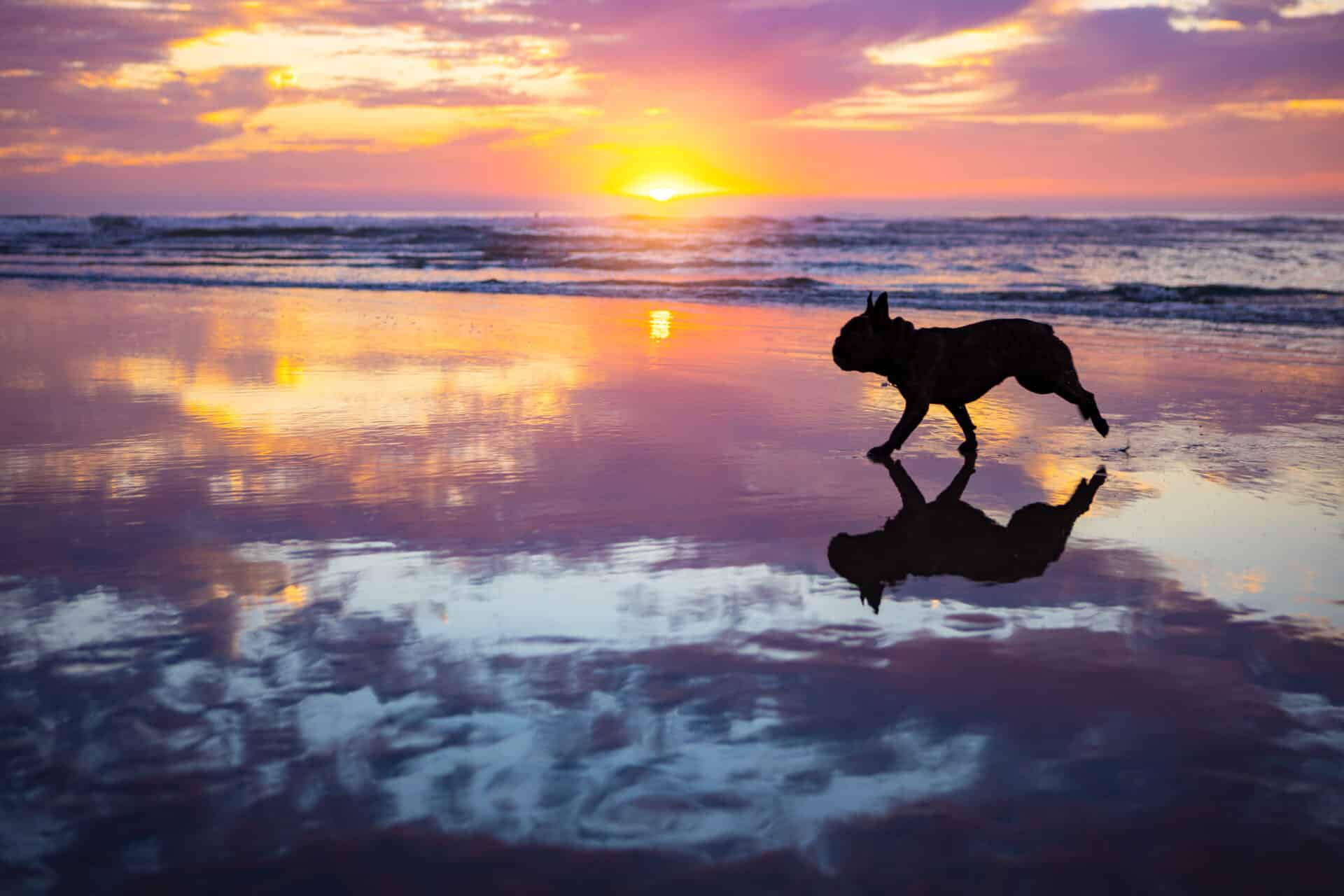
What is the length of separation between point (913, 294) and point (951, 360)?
14.4 meters

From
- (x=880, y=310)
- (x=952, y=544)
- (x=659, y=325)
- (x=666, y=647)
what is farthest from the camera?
(x=659, y=325)

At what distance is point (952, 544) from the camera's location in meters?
5.25

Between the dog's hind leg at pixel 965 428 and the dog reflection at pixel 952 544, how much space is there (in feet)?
3.55

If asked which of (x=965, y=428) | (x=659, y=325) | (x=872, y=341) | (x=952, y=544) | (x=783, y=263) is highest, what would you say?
(x=783, y=263)

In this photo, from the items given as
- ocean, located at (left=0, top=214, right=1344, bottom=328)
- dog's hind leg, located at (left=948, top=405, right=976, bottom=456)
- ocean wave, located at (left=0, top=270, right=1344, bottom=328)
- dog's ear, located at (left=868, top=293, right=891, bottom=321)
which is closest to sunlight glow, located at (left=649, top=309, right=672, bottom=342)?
ocean wave, located at (left=0, top=270, right=1344, bottom=328)

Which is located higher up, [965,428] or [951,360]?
[951,360]

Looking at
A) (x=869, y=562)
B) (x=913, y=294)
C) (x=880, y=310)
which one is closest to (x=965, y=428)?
(x=880, y=310)

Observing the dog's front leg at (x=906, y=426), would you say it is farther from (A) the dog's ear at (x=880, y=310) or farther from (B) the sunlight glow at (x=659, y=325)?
(B) the sunlight glow at (x=659, y=325)

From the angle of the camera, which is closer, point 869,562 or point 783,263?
point 869,562

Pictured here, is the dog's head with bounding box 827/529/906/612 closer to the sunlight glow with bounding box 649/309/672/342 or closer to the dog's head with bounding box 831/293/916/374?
the dog's head with bounding box 831/293/916/374

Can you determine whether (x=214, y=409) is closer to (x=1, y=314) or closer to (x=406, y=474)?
(x=406, y=474)

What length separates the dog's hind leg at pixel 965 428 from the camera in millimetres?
7316

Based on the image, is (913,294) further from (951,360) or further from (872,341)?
(872,341)

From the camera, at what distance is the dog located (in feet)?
22.6
